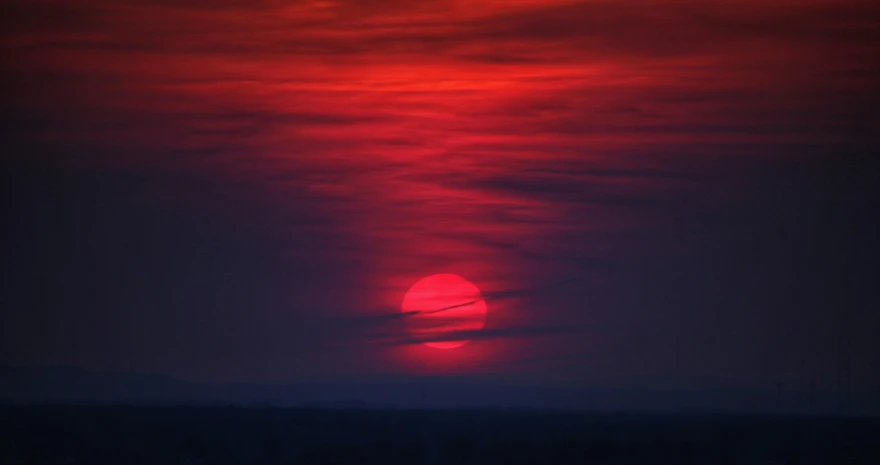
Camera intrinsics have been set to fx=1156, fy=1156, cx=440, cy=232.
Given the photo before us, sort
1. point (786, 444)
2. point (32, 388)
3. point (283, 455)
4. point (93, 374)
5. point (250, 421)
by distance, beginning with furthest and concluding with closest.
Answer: point (93, 374) < point (32, 388) < point (250, 421) < point (786, 444) < point (283, 455)

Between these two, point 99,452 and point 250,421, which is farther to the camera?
point 250,421

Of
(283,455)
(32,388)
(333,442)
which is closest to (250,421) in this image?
(333,442)

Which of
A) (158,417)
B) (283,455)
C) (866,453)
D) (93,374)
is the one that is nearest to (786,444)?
(866,453)

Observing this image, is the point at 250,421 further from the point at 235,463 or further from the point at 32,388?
the point at 32,388

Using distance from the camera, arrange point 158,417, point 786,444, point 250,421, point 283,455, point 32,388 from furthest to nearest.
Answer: point 32,388 < point 158,417 < point 250,421 < point 786,444 < point 283,455

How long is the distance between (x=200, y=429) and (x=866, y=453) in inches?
1085

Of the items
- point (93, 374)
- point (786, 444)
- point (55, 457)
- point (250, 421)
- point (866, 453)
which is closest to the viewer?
point (55, 457)

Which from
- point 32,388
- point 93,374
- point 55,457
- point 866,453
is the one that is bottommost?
point 55,457

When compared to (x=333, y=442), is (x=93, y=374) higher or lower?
higher

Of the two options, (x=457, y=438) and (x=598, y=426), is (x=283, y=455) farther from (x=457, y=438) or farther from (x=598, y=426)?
(x=598, y=426)

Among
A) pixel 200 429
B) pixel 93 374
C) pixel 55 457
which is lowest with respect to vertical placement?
pixel 55 457

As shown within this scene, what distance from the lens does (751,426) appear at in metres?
62.3

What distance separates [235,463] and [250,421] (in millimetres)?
23649

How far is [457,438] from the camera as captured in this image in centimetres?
4375
